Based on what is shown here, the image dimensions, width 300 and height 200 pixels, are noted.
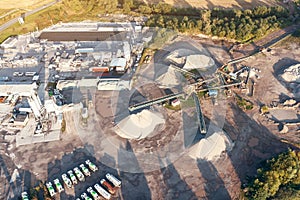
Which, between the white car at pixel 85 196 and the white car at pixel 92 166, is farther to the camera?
the white car at pixel 92 166

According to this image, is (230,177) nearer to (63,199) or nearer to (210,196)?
(210,196)

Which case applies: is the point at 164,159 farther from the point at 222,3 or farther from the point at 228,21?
the point at 222,3

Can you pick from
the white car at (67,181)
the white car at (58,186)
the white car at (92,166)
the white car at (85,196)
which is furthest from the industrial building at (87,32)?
the white car at (85,196)

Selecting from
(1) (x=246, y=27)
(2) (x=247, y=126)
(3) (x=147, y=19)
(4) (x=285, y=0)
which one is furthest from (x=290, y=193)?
(4) (x=285, y=0)

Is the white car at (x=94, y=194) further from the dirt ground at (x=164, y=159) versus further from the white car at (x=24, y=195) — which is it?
the white car at (x=24, y=195)

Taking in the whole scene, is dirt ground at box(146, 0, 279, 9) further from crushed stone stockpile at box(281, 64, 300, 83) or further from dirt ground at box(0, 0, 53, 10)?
dirt ground at box(0, 0, 53, 10)

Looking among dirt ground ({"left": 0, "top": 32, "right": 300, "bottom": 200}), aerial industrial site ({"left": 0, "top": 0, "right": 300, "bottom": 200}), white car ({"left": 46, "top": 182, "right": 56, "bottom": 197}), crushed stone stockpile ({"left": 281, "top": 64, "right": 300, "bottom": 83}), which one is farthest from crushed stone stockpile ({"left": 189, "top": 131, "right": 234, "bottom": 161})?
crushed stone stockpile ({"left": 281, "top": 64, "right": 300, "bottom": 83})
